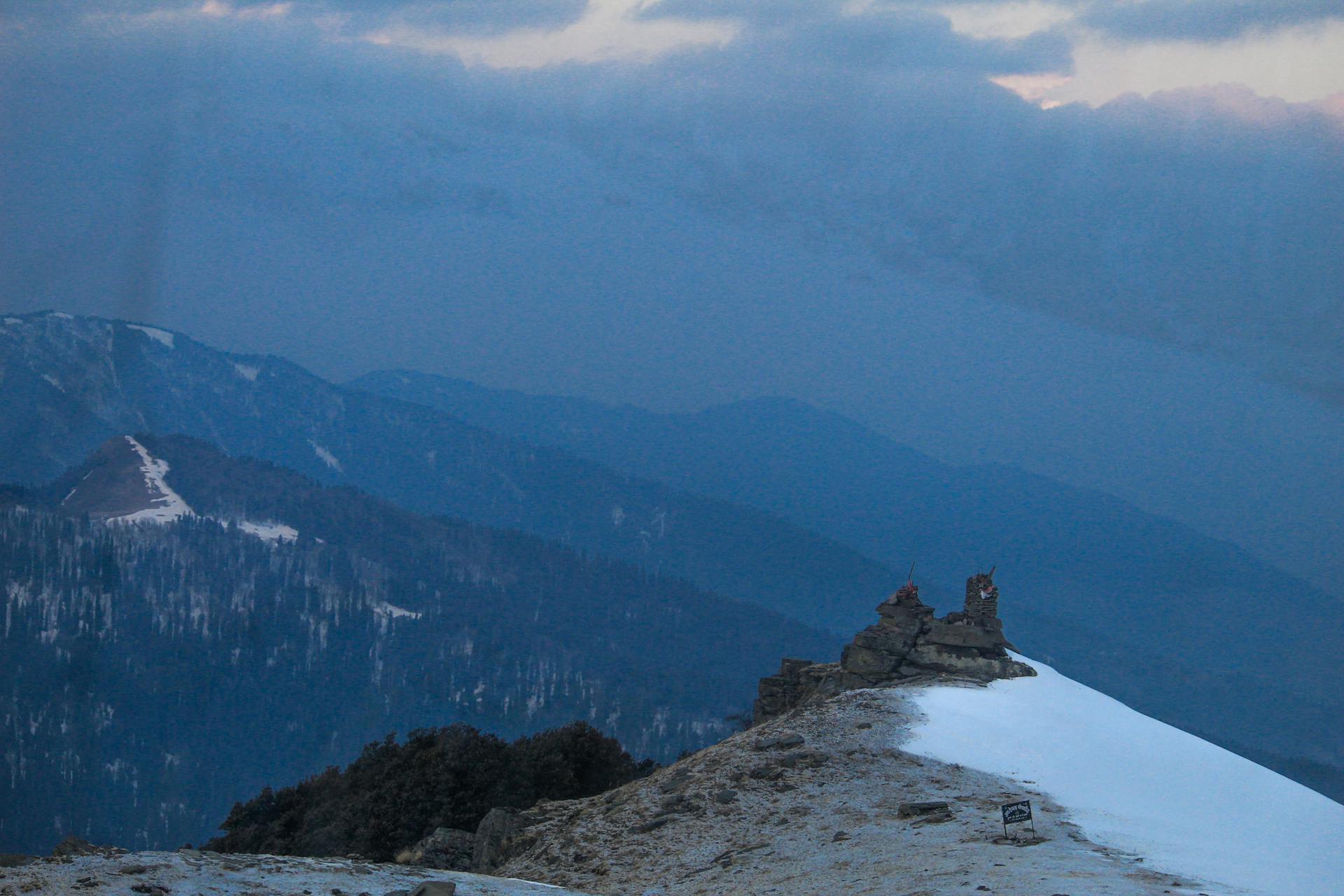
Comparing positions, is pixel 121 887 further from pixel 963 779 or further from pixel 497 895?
pixel 963 779

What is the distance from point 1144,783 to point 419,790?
22.3m

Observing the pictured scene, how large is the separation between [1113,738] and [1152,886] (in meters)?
15.5

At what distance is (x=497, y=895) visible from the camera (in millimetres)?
17641

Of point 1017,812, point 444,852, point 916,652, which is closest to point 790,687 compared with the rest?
point 916,652

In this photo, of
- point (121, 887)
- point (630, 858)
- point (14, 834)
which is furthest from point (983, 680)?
point (14, 834)

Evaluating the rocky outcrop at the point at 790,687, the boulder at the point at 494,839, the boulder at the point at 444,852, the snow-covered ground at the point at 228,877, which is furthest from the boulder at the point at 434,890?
the rocky outcrop at the point at 790,687

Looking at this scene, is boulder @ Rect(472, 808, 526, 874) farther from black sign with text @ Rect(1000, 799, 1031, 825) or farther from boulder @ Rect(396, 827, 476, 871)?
black sign with text @ Rect(1000, 799, 1031, 825)

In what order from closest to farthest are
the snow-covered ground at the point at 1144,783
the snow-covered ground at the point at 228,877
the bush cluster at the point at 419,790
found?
1. the snow-covered ground at the point at 228,877
2. the snow-covered ground at the point at 1144,783
3. the bush cluster at the point at 419,790

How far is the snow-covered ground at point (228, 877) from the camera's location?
16.0m

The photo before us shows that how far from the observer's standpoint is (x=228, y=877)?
1738cm

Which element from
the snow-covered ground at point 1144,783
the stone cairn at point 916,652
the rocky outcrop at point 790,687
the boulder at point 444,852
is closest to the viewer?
the snow-covered ground at point 1144,783

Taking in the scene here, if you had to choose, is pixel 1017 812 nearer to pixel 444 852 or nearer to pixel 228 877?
pixel 228 877

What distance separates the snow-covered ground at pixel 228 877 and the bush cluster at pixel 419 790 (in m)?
16.2

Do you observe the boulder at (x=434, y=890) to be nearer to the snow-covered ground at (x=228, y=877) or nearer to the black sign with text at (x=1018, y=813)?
the snow-covered ground at (x=228, y=877)
